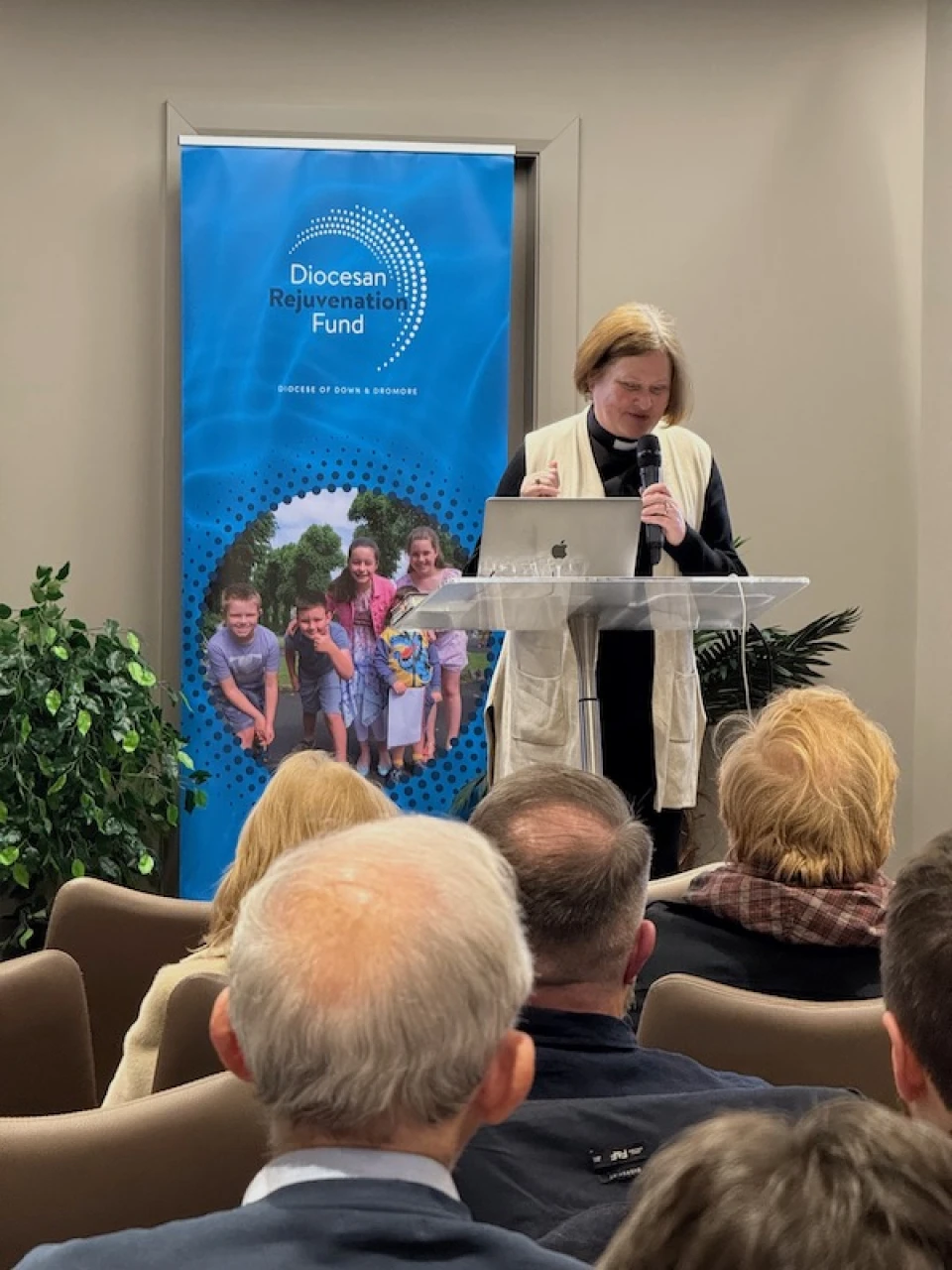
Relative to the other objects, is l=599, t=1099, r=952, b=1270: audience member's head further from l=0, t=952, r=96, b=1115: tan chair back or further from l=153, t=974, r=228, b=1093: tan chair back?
l=0, t=952, r=96, b=1115: tan chair back

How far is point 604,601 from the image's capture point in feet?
10.0

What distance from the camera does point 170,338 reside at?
18.7ft

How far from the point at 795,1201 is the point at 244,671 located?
16.3ft

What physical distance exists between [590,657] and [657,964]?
1049mm

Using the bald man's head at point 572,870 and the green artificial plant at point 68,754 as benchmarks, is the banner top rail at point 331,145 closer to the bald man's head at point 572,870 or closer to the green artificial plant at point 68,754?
the green artificial plant at point 68,754

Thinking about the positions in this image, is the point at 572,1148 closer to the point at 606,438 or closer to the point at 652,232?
the point at 606,438

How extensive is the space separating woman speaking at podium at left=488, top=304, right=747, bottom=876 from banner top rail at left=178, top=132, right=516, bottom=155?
218cm

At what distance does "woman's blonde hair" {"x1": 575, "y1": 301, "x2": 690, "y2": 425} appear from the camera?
11.8 ft

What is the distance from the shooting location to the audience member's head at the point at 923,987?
4.09 feet

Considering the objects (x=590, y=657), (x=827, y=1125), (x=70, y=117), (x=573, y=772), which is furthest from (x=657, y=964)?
(x=70, y=117)

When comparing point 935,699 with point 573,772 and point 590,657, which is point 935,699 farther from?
point 573,772

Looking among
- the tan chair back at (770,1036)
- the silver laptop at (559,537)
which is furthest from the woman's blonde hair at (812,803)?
the silver laptop at (559,537)

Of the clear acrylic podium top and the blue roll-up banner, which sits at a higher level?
the blue roll-up banner

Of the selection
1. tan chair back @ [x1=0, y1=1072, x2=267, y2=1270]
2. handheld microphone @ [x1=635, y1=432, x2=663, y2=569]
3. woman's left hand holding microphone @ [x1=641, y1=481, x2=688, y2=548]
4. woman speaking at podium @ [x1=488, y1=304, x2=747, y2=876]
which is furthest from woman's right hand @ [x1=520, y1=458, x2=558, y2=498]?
tan chair back @ [x1=0, y1=1072, x2=267, y2=1270]
